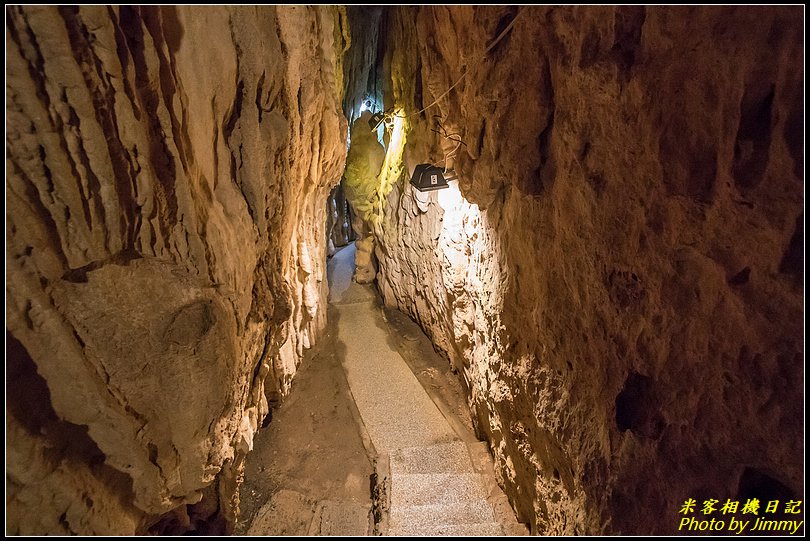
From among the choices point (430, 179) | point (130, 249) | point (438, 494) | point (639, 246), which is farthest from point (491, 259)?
point (130, 249)

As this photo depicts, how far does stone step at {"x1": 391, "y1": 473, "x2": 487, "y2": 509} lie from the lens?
15.9 ft

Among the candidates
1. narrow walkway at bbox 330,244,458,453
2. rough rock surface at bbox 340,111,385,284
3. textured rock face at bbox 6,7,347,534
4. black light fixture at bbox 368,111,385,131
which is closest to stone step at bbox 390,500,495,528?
narrow walkway at bbox 330,244,458,453

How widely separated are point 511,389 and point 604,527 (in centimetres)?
188

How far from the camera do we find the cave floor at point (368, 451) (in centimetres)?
463

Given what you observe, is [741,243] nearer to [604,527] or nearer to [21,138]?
[604,527]

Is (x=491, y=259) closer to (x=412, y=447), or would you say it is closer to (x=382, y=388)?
(x=412, y=447)

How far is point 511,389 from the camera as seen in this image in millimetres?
4504

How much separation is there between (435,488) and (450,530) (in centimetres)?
66

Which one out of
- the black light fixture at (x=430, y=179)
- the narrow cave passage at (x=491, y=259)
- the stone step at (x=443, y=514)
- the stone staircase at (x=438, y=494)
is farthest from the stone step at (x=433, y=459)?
the black light fixture at (x=430, y=179)

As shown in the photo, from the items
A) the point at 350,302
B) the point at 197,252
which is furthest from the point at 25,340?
the point at 350,302

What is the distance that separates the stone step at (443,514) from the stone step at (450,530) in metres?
0.05

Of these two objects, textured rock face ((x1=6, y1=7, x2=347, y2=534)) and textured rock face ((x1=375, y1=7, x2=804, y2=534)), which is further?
textured rock face ((x1=6, y1=7, x2=347, y2=534))

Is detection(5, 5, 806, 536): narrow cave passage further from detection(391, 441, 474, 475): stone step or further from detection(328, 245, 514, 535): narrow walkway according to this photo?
detection(391, 441, 474, 475): stone step

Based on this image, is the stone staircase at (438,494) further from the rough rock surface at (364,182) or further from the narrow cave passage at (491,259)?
the rough rock surface at (364,182)
